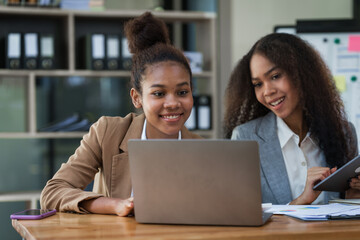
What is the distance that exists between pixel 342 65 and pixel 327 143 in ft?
5.55

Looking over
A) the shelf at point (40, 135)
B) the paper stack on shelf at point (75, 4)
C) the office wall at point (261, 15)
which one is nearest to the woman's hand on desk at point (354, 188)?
the shelf at point (40, 135)

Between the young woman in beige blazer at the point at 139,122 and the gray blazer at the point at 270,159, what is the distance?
0.30 m

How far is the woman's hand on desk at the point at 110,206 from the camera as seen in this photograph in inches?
55.3

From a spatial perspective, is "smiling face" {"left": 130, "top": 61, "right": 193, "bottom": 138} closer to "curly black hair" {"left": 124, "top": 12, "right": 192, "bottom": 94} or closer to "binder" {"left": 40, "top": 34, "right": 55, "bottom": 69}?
"curly black hair" {"left": 124, "top": 12, "right": 192, "bottom": 94}

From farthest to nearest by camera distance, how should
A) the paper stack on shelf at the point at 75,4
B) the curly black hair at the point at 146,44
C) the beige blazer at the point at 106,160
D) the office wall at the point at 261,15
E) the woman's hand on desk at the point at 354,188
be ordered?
the office wall at the point at 261,15
the paper stack on shelf at the point at 75,4
the curly black hair at the point at 146,44
the beige blazer at the point at 106,160
the woman's hand on desk at the point at 354,188

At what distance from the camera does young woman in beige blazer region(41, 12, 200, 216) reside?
177 centimetres

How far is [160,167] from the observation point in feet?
4.12

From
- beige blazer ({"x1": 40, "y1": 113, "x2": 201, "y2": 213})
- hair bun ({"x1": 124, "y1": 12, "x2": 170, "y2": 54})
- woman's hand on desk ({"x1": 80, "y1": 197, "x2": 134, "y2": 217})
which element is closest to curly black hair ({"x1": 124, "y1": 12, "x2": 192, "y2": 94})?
hair bun ({"x1": 124, "y1": 12, "x2": 170, "y2": 54})

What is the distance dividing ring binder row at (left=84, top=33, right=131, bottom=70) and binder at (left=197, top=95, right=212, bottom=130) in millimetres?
575

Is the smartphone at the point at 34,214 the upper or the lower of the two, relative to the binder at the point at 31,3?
lower

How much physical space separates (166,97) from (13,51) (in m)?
2.10

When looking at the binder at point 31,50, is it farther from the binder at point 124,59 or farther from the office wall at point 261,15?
the office wall at point 261,15

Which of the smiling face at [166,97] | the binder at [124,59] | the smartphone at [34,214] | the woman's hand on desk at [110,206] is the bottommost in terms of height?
the smartphone at [34,214]

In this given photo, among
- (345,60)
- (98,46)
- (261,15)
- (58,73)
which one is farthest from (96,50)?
(345,60)
